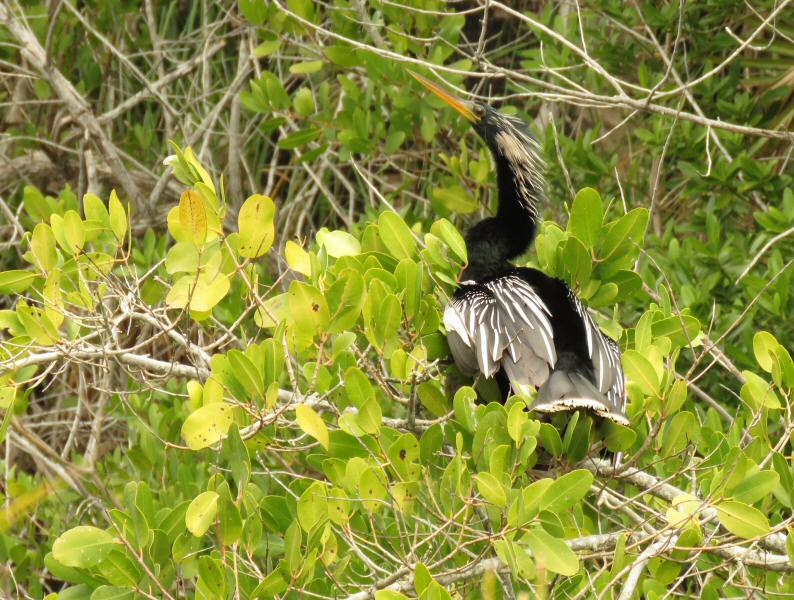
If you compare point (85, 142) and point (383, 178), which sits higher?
point (85, 142)

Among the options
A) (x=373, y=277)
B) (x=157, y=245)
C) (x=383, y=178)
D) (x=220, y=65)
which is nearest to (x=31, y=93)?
(x=220, y=65)

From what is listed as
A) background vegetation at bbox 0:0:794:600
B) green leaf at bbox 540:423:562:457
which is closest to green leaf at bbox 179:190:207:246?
background vegetation at bbox 0:0:794:600

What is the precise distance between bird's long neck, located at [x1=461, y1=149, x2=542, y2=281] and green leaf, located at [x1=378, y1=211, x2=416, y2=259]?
827mm

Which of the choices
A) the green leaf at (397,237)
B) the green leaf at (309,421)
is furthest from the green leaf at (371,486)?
the green leaf at (397,237)

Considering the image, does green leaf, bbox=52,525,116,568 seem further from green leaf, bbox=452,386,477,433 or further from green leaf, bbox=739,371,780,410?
green leaf, bbox=739,371,780,410

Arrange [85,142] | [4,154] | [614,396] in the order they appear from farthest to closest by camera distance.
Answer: [4,154], [85,142], [614,396]

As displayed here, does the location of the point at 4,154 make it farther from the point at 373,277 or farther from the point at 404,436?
the point at 404,436

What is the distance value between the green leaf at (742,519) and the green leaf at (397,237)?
111 cm

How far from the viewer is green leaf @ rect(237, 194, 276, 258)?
2590mm

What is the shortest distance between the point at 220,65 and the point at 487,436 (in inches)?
155

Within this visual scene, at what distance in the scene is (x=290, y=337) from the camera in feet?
8.59

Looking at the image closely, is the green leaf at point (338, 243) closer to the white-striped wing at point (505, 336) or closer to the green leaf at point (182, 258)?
the white-striped wing at point (505, 336)

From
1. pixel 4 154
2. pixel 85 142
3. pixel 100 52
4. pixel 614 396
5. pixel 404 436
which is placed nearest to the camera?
pixel 404 436

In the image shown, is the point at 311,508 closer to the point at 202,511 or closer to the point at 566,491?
the point at 202,511
